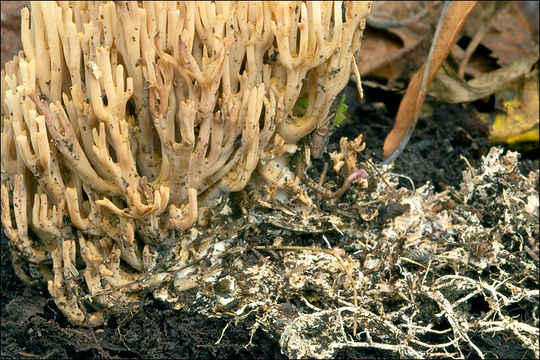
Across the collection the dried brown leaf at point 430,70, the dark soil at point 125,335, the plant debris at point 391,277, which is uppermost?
the dried brown leaf at point 430,70

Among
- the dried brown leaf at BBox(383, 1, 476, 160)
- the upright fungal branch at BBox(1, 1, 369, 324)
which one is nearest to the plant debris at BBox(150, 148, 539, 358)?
the upright fungal branch at BBox(1, 1, 369, 324)

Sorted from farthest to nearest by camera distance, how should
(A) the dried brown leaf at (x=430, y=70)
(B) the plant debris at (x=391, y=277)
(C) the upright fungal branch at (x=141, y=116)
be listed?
(A) the dried brown leaf at (x=430, y=70), (B) the plant debris at (x=391, y=277), (C) the upright fungal branch at (x=141, y=116)

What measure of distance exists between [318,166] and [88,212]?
0.94 metres

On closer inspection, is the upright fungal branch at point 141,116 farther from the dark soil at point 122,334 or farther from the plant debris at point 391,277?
the plant debris at point 391,277

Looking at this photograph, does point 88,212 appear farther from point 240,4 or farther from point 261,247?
point 240,4

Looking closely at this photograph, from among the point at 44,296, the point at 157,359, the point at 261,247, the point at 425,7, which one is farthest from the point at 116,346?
the point at 425,7

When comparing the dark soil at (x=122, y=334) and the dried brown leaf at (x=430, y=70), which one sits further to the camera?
the dried brown leaf at (x=430, y=70)

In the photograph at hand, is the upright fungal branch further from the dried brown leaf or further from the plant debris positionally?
the dried brown leaf

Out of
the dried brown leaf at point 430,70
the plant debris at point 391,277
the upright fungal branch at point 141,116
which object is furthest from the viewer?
the dried brown leaf at point 430,70

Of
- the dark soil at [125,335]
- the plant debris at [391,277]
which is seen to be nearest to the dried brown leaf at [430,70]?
the plant debris at [391,277]

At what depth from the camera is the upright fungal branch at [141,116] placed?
2.08 meters

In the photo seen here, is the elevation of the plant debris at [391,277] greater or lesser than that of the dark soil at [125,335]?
greater

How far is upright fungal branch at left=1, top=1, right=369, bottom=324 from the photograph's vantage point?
208 centimetres

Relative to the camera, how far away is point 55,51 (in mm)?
2148
